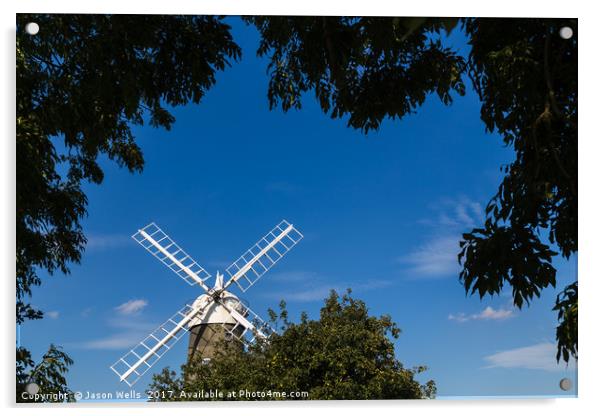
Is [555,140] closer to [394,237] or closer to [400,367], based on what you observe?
[394,237]

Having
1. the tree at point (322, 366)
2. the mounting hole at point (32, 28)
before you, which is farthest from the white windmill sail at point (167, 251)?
the mounting hole at point (32, 28)

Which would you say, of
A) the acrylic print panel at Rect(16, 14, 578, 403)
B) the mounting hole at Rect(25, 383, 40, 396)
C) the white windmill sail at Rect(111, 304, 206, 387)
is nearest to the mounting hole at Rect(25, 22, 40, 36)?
the acrylic print panel at Rect(16, 14, 578, 403)

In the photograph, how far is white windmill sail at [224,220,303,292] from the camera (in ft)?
14.6

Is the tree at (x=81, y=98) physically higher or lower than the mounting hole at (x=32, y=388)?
higher

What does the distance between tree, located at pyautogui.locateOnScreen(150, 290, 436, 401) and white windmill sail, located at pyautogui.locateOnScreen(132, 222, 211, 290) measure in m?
0.65

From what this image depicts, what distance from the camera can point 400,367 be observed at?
450 centimetres

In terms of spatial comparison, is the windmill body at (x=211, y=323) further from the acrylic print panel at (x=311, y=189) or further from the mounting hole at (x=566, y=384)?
the mounting hole at (x=566, y=384)

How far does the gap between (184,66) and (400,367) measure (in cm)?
261

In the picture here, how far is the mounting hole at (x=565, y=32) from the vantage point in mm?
4406

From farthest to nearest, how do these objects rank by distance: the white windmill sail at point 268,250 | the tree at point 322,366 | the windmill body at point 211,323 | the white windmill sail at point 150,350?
the windmill body at point 211,323
the white windmill sail at point 268,250
the tree at point 322,366
the white windmill sail at point 150,350

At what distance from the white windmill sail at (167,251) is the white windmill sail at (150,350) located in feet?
1.11

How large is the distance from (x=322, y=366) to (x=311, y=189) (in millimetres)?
1447

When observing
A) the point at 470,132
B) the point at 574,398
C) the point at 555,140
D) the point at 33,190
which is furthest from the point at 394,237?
the point at 33,190

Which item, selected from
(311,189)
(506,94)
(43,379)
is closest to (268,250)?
(311,189)
